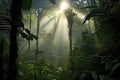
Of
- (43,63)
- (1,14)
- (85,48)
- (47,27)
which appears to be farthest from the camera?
(47,27)

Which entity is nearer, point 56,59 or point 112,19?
point 112,19

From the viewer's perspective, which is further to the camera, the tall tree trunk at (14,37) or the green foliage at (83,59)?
the green foliage at (83,59)

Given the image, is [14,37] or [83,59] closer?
[14,37]

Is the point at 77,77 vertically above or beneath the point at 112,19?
beneath

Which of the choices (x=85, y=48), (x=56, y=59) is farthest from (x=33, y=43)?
(x=85, y=48)

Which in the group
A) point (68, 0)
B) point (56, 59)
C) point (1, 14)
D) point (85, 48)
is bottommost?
point (56, 59)

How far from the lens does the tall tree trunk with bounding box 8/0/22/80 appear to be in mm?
4522

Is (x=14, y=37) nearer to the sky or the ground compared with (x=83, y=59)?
nearer to the sky

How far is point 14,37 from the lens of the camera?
15.1 feet

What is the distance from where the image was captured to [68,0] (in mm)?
18312

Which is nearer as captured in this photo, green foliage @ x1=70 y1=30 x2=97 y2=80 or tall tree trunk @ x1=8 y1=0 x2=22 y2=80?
tall tree trunk @ x1=8 y1=0 x2=22 y2=80

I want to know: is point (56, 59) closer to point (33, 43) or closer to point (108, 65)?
point (33, 43)

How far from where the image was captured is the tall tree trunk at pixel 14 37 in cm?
452

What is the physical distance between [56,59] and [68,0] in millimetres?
7591
